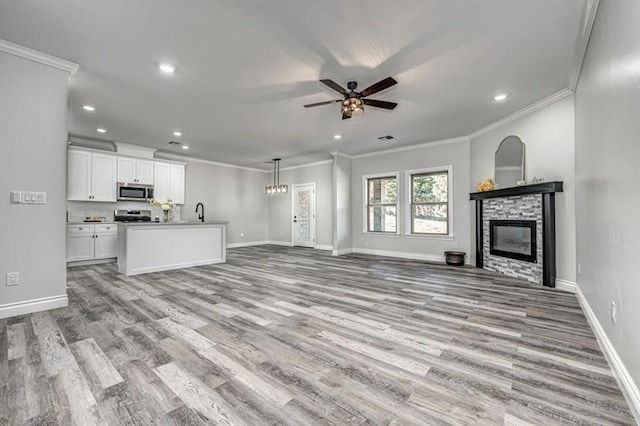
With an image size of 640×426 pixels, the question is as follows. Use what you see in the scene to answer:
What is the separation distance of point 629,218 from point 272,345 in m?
2.50

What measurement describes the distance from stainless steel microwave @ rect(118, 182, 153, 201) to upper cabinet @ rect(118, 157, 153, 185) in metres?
0.10

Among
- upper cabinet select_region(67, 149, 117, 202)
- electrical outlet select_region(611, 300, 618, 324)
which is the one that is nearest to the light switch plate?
upper cabinet select_region(67, 149, 117, 202)

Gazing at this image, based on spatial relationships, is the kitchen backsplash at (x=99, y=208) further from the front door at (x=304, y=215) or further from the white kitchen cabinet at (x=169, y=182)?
the front door at (x=304, y=215)

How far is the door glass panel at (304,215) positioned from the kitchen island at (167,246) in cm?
336

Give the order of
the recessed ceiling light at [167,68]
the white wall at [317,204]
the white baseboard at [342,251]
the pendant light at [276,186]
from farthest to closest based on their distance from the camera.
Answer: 1. the white wall at [317,204]
2. the pendant light at [276,186]
3. the white baseboard at [342,251]
4. the recessed ceiling light at [167,68]

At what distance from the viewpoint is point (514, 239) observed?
4.73 m

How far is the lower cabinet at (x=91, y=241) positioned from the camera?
5.67 meters

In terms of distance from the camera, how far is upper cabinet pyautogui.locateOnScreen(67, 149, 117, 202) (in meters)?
5.79

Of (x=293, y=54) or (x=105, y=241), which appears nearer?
(x=293, y=54)

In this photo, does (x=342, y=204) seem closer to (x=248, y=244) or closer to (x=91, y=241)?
(x=248, y=244)

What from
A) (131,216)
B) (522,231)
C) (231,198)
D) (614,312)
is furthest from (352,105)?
(231,198)

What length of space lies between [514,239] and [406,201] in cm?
252

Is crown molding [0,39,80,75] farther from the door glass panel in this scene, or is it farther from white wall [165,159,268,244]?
the door glass panel

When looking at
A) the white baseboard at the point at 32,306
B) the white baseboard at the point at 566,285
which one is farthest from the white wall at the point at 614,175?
the white baseboard at the point at 32,306
